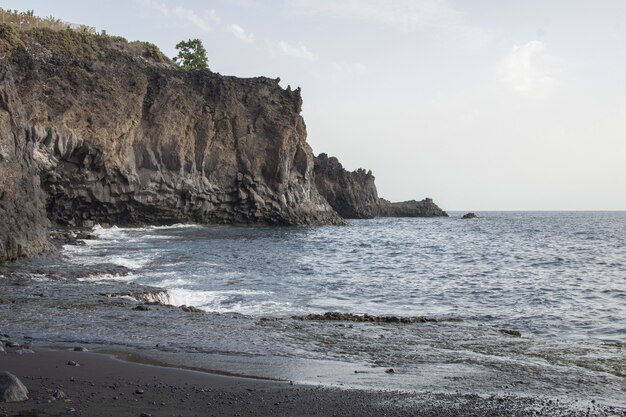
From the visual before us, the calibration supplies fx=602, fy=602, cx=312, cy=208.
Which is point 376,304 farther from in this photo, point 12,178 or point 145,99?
point 145,99

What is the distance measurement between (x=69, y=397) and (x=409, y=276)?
2228 cm

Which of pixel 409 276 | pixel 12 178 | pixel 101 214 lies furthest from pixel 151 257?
pixel 101 214

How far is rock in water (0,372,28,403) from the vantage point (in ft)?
22.6

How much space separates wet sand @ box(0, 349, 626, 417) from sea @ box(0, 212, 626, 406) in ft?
2.14

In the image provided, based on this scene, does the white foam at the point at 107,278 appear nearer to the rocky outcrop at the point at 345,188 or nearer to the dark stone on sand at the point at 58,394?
the dark stone on sand at the point at 58,394

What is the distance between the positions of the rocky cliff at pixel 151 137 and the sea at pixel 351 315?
18.7 m

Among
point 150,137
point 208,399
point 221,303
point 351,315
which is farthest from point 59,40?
point 208,399

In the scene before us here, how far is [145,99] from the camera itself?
62.9 m

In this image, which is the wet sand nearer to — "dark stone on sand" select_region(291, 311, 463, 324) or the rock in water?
the rock in water

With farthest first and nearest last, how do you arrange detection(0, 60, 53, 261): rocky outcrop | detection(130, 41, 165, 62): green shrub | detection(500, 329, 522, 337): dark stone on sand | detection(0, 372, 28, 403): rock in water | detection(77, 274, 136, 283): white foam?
detection(130, 41, 165, 62): green shrub < detection(0, 60, 53, 261): rocky outcrop < detection(77, 274, 136, 283): white foam < detection(500, 329, 522, 337): dark stone on sand < detection(0, 372, 28, 403): rock in water

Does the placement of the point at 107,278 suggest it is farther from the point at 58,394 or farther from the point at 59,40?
the point at 59,40

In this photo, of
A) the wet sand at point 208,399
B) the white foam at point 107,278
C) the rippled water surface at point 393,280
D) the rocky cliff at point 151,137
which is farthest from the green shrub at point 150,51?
the wet sand at point 208,399

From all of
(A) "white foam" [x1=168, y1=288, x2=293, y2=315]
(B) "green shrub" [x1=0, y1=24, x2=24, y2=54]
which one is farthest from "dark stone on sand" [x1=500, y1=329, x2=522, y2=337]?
(B) "green shrub" [x1=0, y1=24, x2=24, y2=54]

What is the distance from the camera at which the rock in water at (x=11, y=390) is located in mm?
6895
